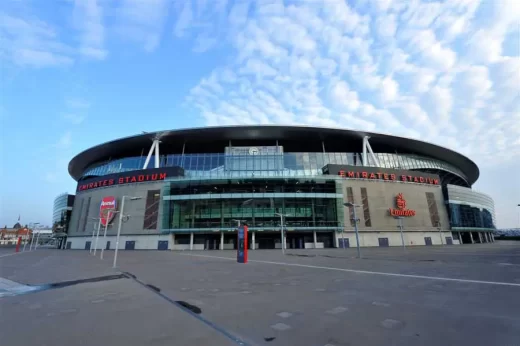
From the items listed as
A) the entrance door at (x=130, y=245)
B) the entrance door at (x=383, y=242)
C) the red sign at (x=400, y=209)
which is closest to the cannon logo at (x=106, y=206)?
the entrance door at (x=130, y=245)

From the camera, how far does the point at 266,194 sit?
4881 cm

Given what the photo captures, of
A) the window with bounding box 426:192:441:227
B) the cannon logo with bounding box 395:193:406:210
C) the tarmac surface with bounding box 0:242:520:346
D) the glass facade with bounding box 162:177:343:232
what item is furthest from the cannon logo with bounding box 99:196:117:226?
the window with bounding box 426:192:441:227

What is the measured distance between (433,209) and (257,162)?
1514 inches

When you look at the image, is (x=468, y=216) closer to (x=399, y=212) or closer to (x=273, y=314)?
(x=399, y=212)

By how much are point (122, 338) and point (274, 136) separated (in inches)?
2109

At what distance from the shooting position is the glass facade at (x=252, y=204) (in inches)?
1933

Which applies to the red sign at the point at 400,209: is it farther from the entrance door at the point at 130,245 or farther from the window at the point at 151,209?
the entrance door at the point at 130,245

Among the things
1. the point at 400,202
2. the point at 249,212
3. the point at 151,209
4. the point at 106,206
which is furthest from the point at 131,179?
the point at 400,202

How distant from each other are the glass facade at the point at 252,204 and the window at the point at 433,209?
21.3m

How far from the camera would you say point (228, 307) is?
716 centimetres

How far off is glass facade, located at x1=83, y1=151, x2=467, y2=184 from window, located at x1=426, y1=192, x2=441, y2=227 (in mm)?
9243

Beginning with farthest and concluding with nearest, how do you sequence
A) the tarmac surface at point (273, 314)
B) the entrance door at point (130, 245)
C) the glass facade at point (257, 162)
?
1. the glass facade at point (257, 162)
2. the entrance door at point (130, 245)
3. the tarmac surface at point (273, 314)

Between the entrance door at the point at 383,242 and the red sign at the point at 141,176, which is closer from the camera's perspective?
the entrance door at the point at 383,242

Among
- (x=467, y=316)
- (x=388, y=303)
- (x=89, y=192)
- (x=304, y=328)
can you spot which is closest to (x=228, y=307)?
(x=304, y=328)
